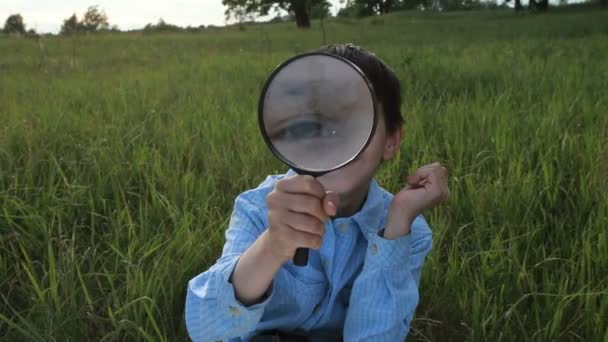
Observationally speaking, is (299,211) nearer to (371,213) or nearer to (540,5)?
(371,213)

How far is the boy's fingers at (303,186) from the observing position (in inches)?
35.5

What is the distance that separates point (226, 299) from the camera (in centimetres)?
113

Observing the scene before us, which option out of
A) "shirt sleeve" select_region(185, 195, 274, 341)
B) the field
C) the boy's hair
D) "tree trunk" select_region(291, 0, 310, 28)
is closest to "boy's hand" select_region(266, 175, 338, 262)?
"shirt sleeve" select_region(185, 195, 274, 341)

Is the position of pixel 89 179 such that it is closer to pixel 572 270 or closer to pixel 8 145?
pixel 8 145

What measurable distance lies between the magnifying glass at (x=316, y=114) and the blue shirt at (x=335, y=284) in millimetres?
330

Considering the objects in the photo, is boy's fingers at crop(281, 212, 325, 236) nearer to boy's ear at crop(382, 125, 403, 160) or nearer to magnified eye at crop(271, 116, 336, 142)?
magnified eye at crop(271, 116, 336, 142)

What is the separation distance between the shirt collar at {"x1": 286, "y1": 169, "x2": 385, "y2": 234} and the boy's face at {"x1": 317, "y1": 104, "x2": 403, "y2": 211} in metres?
0.02

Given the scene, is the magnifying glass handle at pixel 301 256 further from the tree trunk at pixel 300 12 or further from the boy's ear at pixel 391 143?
the tree trunk at pixel 300 12

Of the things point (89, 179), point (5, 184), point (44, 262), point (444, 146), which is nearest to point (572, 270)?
point (444, 146)

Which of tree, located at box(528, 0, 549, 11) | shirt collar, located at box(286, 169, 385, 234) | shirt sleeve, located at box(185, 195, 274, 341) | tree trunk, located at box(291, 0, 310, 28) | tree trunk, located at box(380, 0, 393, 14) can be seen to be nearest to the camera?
shirt sleeve, located at box(185, 195, 274, 341)

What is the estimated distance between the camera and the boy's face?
122 cm

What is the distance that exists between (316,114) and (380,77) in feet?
1.11

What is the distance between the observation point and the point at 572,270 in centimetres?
176

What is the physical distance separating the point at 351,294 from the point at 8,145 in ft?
7.14
